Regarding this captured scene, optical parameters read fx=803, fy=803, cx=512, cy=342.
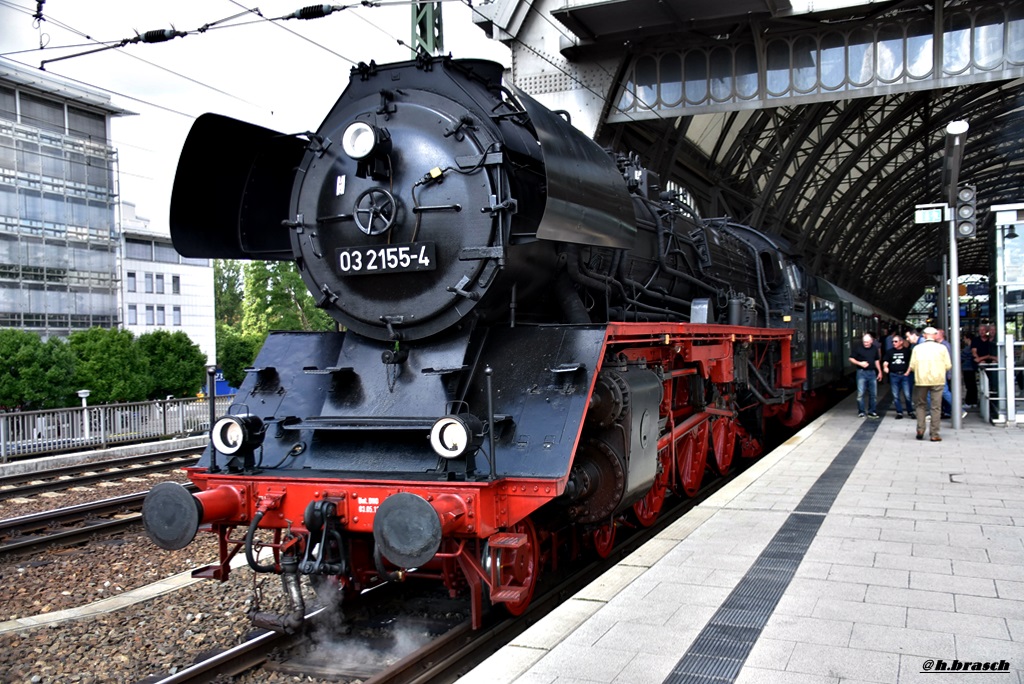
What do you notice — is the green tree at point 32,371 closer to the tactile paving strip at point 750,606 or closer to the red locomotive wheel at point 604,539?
the red locomotive wheel at point 604,539

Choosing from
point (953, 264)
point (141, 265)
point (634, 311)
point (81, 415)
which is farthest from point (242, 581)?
point (141, 265)

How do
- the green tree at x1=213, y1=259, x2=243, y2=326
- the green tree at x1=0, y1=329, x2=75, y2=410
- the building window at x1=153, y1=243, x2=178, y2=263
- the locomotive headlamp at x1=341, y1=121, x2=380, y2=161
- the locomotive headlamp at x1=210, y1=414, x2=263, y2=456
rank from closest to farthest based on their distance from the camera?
1. the locomotive headlamp at x1=210, y1=414, x2=263, y2=456
2. the locomotive headlamp at x1=341, y1=121, x2=380, y2=161
3. the green tree at x1=0, y1=329, x2=75, y2=410
4. the building window at x1=153, y1=243, x2=178, y2=263
5. the green tree at x1=213, y1=259, x2=243, y2=326

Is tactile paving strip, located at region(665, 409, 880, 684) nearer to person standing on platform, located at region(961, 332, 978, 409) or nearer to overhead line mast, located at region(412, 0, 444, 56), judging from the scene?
overhead line mast, located at region(412, 0, 444, 56)

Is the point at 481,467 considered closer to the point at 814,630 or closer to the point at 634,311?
the point at 814,630

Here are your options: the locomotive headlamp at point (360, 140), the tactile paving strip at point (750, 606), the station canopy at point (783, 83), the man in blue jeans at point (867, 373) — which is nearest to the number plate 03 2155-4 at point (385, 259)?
the locomotive headlamp at point (360, 140)

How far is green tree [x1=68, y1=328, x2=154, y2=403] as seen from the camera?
1716 centimetres

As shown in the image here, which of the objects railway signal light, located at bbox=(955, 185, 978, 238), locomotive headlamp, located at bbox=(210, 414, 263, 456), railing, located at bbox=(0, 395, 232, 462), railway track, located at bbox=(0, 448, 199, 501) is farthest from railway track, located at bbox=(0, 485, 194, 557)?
railway signal light, located at bbox=(955, 185, 978, 238)

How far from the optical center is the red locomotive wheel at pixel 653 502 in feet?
22.1

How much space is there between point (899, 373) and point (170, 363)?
52.1 ft

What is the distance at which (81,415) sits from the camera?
13898mm

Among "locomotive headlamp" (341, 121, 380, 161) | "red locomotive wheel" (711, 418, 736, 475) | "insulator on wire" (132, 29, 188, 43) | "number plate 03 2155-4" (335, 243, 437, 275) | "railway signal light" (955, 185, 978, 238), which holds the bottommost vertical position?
"red locomotive wheel" (711, 418, 736, 475)

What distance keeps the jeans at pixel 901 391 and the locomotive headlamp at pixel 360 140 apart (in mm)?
11975

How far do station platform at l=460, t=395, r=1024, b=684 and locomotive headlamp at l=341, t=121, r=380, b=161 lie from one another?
9.89 ft

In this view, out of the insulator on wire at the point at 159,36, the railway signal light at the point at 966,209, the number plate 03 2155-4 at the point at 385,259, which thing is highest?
the insulator on wire at the point at 159,36
